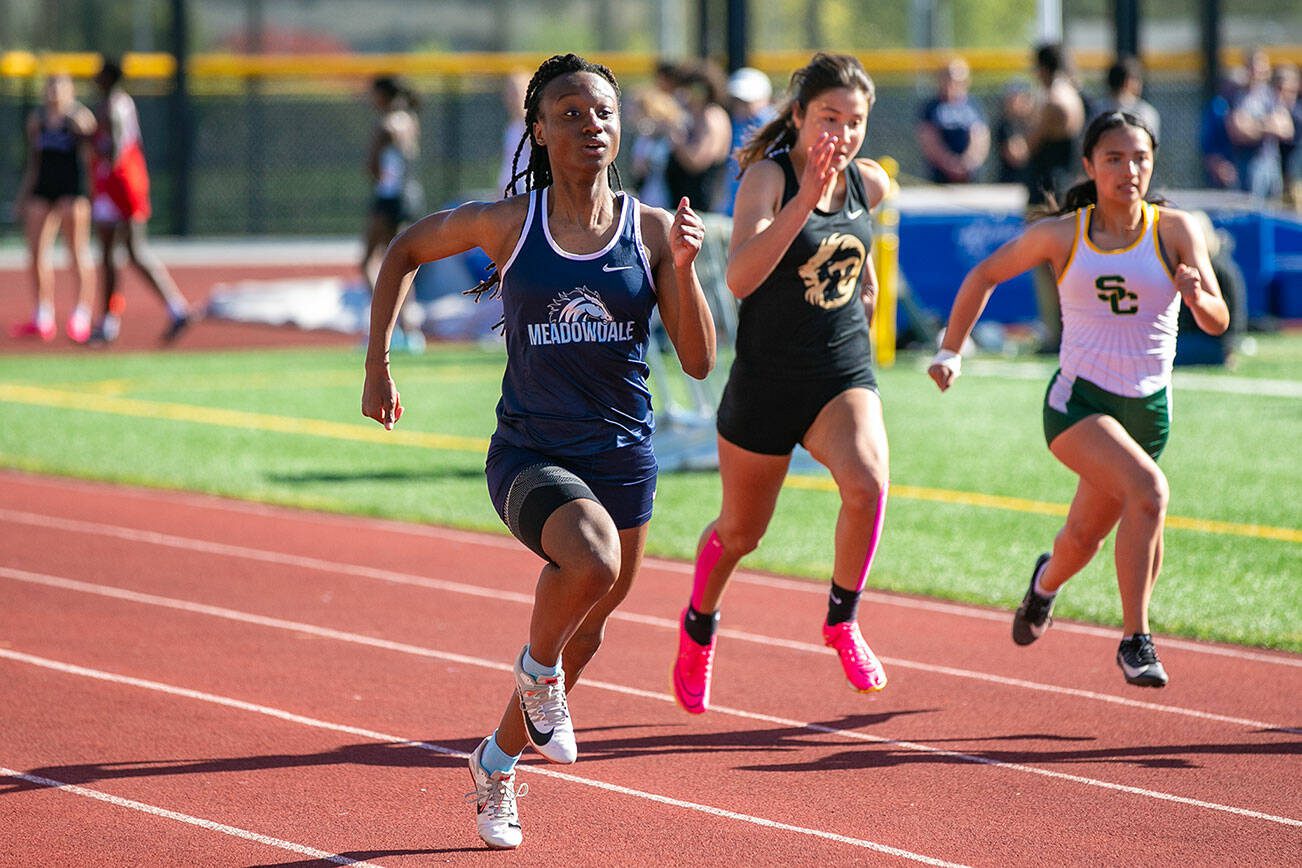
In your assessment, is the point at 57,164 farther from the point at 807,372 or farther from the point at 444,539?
the point at 807,372

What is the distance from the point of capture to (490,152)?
32.6 meters

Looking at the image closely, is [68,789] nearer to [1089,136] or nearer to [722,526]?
[722,526]

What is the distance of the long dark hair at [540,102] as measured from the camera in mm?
4852

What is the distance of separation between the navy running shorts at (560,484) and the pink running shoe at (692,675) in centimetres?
127

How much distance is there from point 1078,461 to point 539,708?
7.77 feet

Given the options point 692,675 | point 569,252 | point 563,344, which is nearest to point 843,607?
point 692,675

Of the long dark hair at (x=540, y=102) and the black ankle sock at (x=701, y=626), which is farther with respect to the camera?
the black ankle sock at (x=701, y=626)

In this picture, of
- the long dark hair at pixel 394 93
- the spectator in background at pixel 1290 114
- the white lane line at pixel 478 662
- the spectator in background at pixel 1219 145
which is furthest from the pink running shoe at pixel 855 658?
the spectator in background at pixel 1290 114

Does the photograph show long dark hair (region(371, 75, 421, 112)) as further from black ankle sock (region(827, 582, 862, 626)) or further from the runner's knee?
black ankle sock (region(827, 582, 862, 626))

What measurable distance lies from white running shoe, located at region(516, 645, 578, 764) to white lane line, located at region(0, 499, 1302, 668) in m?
3.24

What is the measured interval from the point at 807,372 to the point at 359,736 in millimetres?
1833

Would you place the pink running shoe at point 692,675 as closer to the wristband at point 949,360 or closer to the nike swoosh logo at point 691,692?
the nike swoosh logo at point 691,692

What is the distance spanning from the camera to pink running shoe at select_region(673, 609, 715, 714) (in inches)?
235

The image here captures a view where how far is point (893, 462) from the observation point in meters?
11.2
